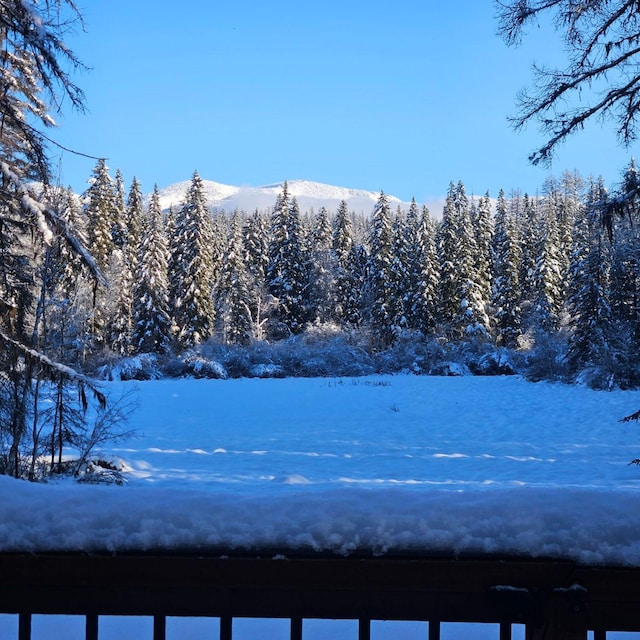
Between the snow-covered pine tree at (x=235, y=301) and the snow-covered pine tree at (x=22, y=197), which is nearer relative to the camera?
the snow-covered pine tree at (x=22, y=197)

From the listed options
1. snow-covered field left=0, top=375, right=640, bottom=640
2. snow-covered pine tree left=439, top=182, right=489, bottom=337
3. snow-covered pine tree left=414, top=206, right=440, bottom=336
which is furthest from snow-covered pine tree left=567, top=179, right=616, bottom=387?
snow-covered pine tree left=414, top=206, right=440, bottom=336

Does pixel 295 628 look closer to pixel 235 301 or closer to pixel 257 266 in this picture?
pixel 235 301

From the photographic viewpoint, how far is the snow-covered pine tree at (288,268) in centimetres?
4834

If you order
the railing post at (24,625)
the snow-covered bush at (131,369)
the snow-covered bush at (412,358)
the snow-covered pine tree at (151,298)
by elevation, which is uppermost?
the snow-covered pine tree at (151,298)

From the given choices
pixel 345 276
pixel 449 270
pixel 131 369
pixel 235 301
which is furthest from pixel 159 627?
pixel 345 276

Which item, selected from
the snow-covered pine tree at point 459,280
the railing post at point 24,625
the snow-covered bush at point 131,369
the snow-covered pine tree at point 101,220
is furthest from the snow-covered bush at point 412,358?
the railing post at point 24,625

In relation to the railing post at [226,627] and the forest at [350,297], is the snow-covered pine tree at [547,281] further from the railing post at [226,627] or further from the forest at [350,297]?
the railing post at [226,627]

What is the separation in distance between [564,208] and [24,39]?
65.2 metres

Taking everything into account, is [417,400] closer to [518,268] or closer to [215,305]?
[215,305]

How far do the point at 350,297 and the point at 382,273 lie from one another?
186 inches

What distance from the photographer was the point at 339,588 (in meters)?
1.44

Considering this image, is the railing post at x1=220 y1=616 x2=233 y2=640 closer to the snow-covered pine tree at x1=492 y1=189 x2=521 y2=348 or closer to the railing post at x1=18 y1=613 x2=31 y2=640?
the railing post at x1=18 y1=613 x2=31 y2=640

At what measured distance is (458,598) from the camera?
1465 mm

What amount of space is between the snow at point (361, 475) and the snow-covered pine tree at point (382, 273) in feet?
58.5
